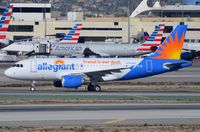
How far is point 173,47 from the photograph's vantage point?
218ft

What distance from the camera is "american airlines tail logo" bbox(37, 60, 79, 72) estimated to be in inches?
2507

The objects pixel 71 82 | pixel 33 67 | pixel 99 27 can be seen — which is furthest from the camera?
pixel 99 27

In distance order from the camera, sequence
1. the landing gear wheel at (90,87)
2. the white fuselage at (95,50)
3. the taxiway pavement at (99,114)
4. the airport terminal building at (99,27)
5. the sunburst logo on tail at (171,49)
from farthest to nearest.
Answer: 1. the airport terminal building at (99,27)
2. the white fuselage at (95,50)
3. the sunburst logo on tail at (171,49)
4. the landing gear wheel at (90,87)
5. the taxiway pavement at (99,114)

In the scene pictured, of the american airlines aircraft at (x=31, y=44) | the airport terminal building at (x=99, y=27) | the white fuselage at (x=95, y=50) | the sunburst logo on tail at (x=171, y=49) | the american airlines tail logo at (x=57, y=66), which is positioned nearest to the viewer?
the american airlines tail logo at (x=57, y=66)

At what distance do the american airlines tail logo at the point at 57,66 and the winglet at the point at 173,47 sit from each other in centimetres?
723

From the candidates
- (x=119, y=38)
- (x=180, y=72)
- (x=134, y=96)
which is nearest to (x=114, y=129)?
(x=134, y=96)

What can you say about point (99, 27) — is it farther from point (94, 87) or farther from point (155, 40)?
point (94, 87)

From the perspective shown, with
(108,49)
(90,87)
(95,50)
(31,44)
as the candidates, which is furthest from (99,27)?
(90,87)

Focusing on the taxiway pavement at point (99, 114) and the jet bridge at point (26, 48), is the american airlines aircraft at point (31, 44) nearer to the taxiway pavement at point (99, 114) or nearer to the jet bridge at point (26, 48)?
the jet bridge at point (26, 48)

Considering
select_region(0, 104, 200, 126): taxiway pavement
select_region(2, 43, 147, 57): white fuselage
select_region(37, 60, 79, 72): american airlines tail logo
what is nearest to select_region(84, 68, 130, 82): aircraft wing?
select_region(37, 60, 79, 72): american airlines tail logo

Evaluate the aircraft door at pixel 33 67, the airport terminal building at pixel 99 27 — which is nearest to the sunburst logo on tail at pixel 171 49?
the aircraft door at pixel 33 67

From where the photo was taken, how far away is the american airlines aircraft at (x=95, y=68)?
Answer: 6359cm

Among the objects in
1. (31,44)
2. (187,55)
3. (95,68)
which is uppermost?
(95,68)

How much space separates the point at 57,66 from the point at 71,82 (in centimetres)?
257
